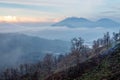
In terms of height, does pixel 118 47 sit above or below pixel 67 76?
above

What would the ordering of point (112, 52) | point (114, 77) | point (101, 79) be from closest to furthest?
point (114, 77), point (101, 79), point (112, 52)

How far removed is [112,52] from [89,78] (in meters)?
43.8

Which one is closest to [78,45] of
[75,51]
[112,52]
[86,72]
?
[75,51]

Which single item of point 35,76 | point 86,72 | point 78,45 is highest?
point 78,45

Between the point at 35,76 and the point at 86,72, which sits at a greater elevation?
the point at 86,72

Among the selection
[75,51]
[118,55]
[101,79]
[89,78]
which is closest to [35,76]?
[75,51]

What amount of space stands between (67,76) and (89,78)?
25830 millimetres

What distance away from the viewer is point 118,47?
156375mm

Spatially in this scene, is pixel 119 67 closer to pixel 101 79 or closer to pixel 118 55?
pixel 101 79

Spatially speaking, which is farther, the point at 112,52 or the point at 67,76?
the point at 112,52

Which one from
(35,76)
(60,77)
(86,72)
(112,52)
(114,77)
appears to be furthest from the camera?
(35,76)

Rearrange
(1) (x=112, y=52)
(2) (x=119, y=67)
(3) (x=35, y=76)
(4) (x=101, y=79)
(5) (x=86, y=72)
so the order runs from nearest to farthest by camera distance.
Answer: (4) (x=101, y=79) → (2) (x=119, y=67) → (5) (x=86, y=72) → (1) (x=112, y=52) → (3) (x=35, y=76)

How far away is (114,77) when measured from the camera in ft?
303

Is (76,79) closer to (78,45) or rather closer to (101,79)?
(101,79)
